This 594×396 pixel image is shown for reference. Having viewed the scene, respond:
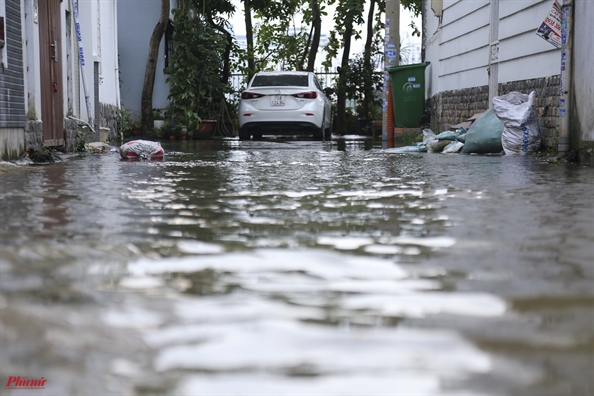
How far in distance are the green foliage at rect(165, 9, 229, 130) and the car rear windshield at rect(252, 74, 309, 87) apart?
6.54ft

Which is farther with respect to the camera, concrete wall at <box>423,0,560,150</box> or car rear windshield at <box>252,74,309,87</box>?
car rear windshield at <box>252,74,309,87</box>

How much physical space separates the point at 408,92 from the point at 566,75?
27.9 feet

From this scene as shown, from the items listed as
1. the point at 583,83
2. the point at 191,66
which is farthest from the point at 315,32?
the point at 583,83

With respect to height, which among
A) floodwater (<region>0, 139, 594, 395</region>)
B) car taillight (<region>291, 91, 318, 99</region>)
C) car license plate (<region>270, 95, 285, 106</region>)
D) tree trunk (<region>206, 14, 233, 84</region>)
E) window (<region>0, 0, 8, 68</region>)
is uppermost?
tree trunk (<region>206, 14, 233, 84</region>)

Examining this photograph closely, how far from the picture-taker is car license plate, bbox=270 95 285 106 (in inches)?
659

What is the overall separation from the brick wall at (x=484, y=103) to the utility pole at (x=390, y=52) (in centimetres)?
83

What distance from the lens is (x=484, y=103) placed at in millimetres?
12578

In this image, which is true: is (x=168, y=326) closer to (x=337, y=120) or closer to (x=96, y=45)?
(x=96, y=45)

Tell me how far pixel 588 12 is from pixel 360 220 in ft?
17.2

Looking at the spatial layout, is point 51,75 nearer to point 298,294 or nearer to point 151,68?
point 151,68

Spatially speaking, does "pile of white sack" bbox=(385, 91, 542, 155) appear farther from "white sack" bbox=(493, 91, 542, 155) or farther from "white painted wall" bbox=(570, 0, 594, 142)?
"white painted wall" bbox=(570, 0, 594, 142)

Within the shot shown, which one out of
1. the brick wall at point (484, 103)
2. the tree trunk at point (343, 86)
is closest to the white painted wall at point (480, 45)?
the brick wall at point (484, 103)

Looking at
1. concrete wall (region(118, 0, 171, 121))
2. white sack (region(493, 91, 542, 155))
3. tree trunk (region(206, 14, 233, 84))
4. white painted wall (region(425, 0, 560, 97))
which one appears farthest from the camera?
tree trunk (region(206, 14, 233, 84))

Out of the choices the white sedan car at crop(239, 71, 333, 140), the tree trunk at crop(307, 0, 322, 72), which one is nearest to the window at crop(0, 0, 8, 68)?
the white sedan car at crop(239, 71, 333, 140)
